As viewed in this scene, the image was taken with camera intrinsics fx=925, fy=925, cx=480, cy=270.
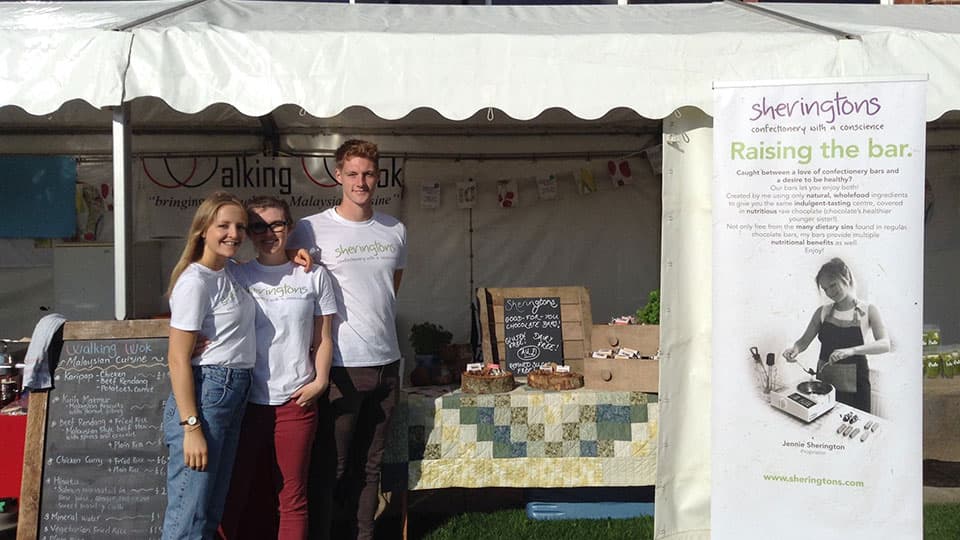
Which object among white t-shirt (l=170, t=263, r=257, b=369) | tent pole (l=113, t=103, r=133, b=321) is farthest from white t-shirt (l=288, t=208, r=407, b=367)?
tent pole (l=113, t=103, r=133, b=321)

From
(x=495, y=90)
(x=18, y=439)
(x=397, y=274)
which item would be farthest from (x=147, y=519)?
(x=495, y=90)

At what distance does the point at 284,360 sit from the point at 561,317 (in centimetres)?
185

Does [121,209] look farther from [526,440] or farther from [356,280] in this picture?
[526,440]

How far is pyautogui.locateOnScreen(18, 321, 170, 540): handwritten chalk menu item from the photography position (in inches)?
141

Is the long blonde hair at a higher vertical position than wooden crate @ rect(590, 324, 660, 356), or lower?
higher

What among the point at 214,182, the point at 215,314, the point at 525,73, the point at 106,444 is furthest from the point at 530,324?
the point at 214,182

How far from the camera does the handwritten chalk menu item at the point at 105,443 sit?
141 inches

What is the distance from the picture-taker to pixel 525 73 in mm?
3680

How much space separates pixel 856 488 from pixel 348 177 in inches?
89.4

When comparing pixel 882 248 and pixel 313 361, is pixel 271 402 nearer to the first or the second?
pixel 313 361

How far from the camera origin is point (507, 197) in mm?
6191

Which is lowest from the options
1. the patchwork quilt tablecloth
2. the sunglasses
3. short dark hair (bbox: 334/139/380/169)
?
the patchwork quilt tablecloth

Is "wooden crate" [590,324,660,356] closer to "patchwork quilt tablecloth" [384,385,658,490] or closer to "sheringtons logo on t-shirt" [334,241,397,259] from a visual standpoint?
"patchwork quilt tablecloth" [384,385,658,490]

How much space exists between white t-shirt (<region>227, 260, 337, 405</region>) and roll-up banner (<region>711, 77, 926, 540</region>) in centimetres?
157
